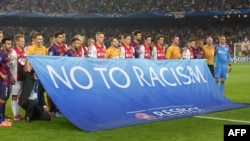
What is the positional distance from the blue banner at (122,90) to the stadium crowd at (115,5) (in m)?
33.6

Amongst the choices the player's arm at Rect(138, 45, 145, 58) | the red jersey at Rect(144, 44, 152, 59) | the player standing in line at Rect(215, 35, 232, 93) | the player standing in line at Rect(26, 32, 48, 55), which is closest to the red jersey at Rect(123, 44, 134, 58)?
the player's arm at Rect(138, 45, 145, 58)

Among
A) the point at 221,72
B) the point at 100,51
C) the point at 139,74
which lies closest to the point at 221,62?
the point at 221,72

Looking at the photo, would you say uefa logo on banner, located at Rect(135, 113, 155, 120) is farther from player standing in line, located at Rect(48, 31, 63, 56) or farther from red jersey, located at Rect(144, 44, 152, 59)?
red jersey, located at Rect(144, 44, 152, 59)

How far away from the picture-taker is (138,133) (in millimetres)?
6879

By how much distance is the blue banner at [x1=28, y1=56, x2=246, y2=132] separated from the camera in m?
7.31

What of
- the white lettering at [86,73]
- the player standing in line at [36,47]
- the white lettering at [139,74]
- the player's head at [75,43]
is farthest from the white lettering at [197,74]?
the player standing in line at [36,47]

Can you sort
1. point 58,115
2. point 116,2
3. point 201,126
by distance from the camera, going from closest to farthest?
point 201,126 → point 58,115 → point 116,2

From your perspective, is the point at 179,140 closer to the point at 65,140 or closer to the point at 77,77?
the point at 65,140

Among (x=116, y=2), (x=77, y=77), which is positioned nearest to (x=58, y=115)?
(x=77, y=77)

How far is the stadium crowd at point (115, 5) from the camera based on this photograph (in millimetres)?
42591

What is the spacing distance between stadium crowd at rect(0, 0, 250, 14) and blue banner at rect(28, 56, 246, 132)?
3358 centimetres

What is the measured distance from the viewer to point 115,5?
1805 inches

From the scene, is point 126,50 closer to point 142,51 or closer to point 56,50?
point 142,51

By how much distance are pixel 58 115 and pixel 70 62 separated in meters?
1.63
